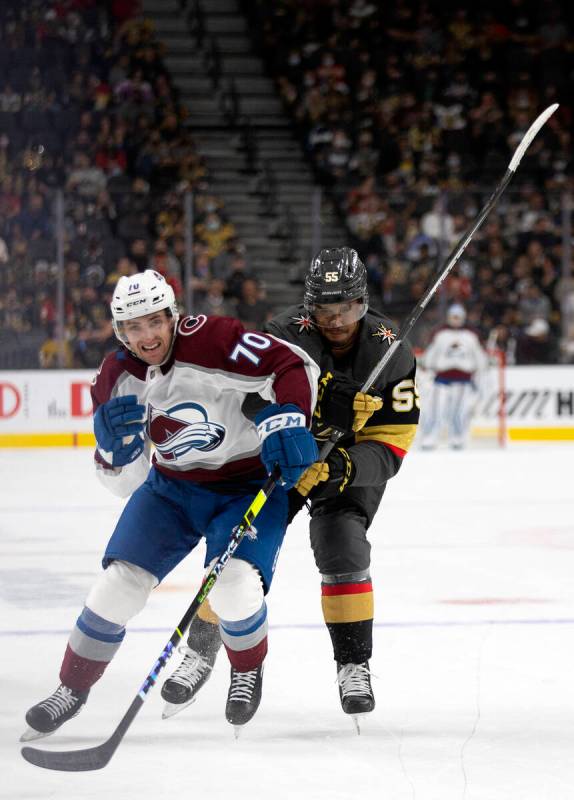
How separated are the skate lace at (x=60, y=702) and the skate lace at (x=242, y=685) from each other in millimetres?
363

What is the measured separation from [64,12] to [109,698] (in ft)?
37.3

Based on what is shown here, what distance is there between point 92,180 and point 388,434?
875cm

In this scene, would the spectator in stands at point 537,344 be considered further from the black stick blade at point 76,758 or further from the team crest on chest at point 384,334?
the black stick blade at point 76,758

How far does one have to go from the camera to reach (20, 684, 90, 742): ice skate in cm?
307

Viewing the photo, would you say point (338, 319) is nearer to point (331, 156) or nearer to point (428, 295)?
point (428, 295)

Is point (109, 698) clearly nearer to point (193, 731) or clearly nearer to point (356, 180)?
point (193, 731)

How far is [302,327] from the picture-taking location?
135 inches

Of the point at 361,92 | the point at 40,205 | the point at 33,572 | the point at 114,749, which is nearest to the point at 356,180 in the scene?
the point at 361,92

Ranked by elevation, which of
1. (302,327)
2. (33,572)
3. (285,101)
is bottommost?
(33,572)

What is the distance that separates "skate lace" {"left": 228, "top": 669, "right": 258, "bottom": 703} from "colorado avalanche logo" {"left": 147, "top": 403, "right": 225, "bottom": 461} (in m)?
0.53

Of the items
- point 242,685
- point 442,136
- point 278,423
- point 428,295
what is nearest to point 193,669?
point 242,685

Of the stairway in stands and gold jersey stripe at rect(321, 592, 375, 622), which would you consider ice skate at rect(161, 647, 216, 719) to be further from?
the stairway in stands

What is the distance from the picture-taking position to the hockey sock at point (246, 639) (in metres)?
3.10

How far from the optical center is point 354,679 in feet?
10.8
